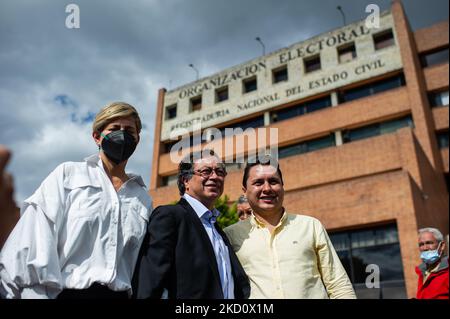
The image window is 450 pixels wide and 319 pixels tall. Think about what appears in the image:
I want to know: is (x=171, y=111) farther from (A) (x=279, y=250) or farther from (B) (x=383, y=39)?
(A) (x=279, y=250)

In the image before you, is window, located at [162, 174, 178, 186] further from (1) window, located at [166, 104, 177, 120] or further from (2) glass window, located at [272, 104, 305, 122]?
(2) glass window, located at [272, 104, 305, 122]

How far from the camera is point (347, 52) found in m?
21.7

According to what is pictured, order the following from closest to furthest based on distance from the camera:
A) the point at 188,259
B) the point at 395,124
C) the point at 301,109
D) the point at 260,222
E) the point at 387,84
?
the point at 188,259 → the point at 260,222 → the point at 395,124 → the point at 387,84 → the point at 301,109

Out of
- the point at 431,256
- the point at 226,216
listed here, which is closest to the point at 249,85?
the point at 226,216

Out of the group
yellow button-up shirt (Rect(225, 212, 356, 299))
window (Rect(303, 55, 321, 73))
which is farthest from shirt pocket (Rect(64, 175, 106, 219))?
window (Rect(303, 55, 321, 73))

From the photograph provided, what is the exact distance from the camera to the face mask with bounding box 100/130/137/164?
8.00 ft

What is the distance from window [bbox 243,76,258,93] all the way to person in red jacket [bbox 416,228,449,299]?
2028 centimetres

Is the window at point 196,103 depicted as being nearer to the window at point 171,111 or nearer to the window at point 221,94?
the window at point 221,94

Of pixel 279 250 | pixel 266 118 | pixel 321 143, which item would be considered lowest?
pixel 279 250

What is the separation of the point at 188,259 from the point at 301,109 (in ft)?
68.2

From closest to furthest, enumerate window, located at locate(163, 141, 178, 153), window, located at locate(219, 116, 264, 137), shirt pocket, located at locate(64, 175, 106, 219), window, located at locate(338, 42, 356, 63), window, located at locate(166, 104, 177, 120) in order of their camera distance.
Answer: shirt pocket, located at locate(64, 175, 106, 219) < window, located at locate(338, 42, 356, 63) < window, located at locate(219, 116, 264, 137) < window, located at locate(163, 141, 178, 153) < window, located at locate(166, 104, 177, 120)

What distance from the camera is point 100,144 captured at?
2.48 meters

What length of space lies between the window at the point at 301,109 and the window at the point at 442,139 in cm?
586
